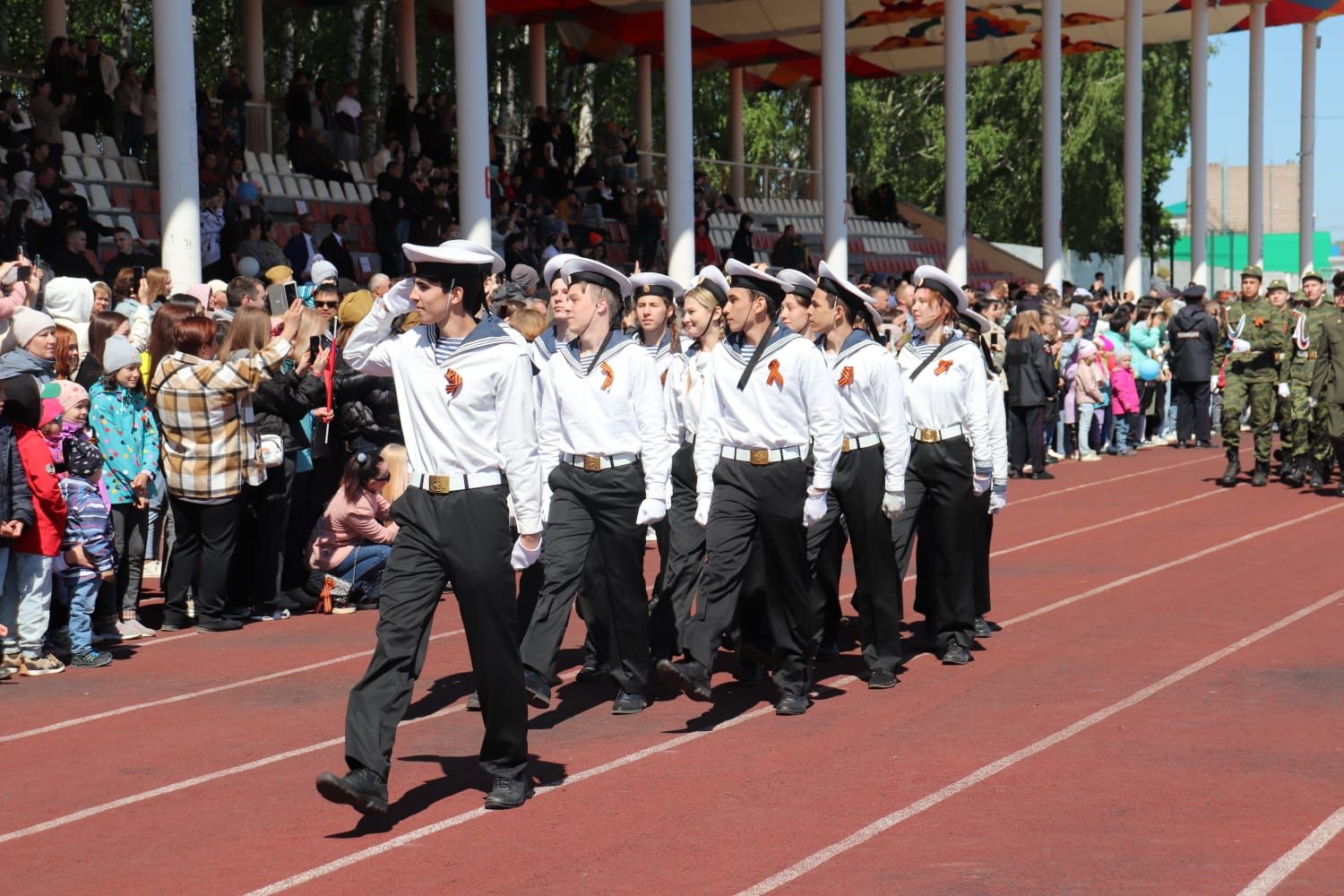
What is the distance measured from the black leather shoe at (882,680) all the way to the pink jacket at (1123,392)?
48.4ft

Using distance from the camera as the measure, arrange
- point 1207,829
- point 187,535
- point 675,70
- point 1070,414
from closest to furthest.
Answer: point 1207,829 → point 187,535 → point 1070,414 → point 675,70

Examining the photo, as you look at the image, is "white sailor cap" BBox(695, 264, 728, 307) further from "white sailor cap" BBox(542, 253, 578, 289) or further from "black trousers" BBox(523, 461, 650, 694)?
"black trousers" BBox(523, 461, 650, 694)

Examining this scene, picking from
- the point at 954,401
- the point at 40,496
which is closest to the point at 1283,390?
the point at 954,401

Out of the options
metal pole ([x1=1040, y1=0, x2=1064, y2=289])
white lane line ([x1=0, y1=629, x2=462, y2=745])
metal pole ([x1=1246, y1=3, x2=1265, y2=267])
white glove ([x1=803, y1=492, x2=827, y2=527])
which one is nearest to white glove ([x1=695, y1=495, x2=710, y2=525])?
white glove ([x1=803, y1=492, x2=827, y2=527])

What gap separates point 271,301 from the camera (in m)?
12.6

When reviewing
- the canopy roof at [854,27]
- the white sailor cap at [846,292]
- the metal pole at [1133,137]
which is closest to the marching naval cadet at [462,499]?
the white sailor cap at [846,292]

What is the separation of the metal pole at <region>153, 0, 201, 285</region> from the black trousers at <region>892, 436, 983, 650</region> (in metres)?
8.52

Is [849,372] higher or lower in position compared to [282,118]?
lower

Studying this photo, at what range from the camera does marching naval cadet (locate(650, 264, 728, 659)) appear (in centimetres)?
916

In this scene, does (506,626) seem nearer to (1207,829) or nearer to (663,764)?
(663,764)

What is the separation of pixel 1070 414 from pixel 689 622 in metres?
14.9

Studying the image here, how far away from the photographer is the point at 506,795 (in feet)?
22.2

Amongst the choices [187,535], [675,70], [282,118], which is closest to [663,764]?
[187,535]

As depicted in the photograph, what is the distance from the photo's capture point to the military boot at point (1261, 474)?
19.0 m
